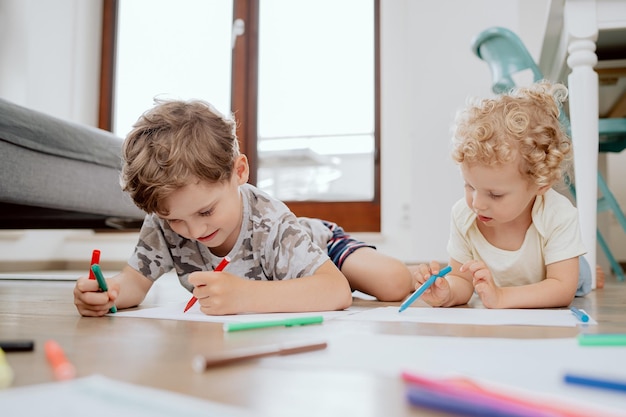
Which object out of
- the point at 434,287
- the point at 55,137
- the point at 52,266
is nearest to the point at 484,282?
the point at 434,287

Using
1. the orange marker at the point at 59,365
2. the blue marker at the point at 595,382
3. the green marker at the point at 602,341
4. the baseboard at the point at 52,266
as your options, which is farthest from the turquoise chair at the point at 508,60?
the baseboard at the point at 52,266

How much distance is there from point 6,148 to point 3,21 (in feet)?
5.08

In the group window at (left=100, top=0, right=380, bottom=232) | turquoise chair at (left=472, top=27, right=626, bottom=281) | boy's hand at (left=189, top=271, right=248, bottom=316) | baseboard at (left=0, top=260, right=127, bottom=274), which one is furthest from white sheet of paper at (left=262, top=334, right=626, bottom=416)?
baseboard at (left=0, top=260, right=127, bottom=274)

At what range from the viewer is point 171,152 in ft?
2.82

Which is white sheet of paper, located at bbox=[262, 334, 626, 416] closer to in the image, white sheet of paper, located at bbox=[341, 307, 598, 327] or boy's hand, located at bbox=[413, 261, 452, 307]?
white sheet of paper, located at bbox=[341, 307, 598, 327]

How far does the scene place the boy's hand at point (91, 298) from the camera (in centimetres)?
85

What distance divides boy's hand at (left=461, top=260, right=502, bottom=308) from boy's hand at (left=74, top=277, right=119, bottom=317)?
0.51 metres

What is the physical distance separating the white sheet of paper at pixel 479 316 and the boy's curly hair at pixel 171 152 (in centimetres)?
30

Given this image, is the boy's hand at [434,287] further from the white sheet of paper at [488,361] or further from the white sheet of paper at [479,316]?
the white sheet of paper at [488,361]

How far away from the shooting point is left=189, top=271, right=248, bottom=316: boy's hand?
80 cm

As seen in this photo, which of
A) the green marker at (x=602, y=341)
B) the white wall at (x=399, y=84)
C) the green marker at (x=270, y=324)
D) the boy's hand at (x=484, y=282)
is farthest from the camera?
the white wall at (x=399, y=84)

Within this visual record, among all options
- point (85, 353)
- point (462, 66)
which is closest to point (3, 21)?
point (462, 66)

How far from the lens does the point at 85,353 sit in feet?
1.85

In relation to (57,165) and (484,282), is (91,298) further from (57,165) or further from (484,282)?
(57,165)
